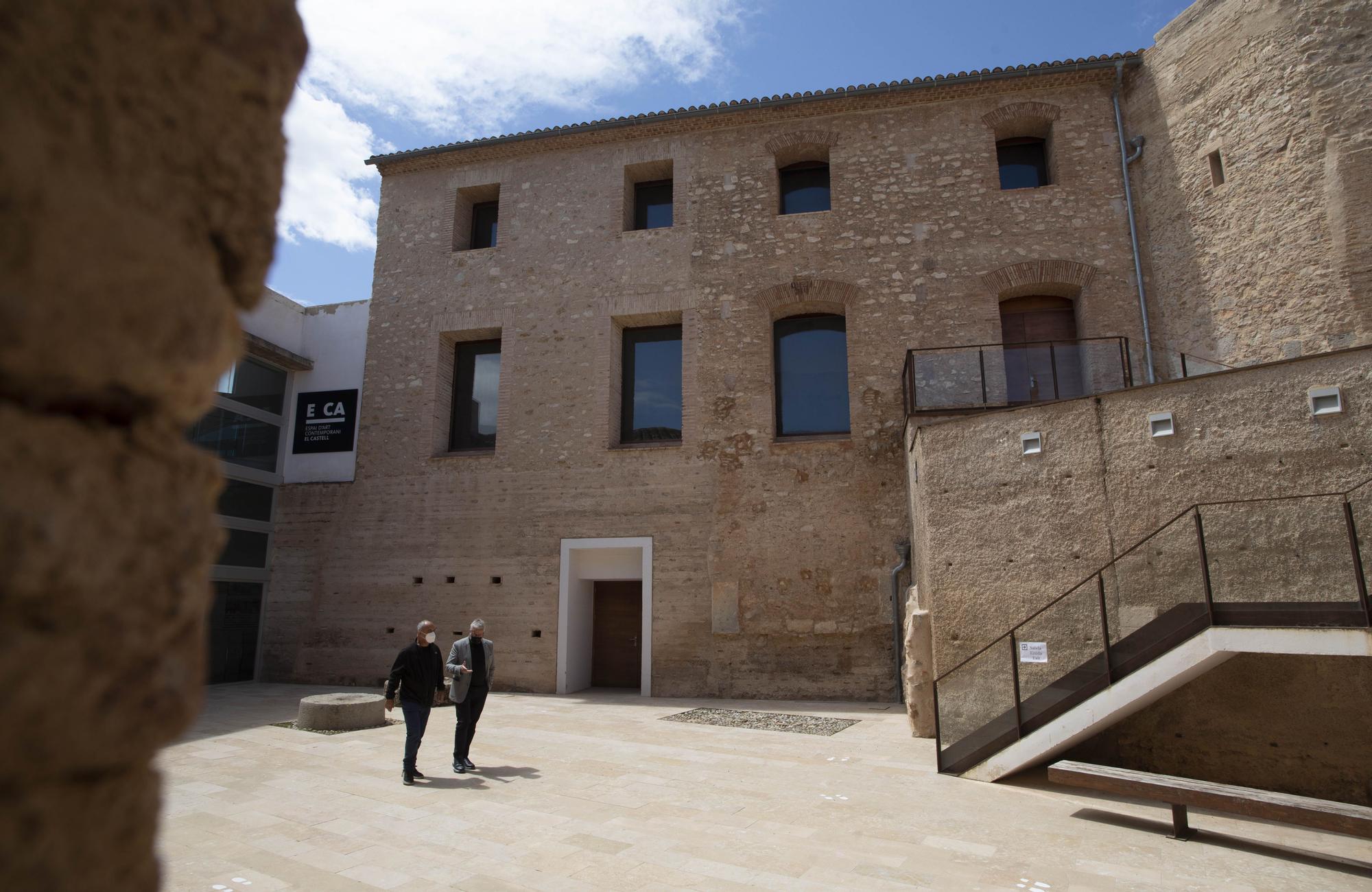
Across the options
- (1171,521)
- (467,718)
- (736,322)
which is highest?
(736,322)

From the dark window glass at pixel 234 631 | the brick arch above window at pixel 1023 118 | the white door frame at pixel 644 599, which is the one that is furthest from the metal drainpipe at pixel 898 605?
the dark window glass at pixel 234 631

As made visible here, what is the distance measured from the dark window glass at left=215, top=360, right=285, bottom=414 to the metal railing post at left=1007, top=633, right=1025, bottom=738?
1345 cm

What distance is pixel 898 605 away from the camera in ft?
38.2

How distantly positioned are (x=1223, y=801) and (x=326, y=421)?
14638 millimetres

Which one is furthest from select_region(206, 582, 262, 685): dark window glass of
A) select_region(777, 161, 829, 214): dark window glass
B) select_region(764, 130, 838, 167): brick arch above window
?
select_region(764, 130, 838, 167): brick arch above window

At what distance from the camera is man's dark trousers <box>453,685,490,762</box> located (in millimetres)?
7164

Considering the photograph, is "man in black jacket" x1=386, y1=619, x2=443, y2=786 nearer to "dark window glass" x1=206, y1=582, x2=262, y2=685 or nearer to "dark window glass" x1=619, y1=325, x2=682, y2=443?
"dark window glass" x1=619, y1=325, x2=682, y2=443

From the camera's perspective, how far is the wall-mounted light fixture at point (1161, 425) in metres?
7.48

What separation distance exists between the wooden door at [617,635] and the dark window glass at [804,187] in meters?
7.27

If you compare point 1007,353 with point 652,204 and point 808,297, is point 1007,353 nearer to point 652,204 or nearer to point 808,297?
point 808,297

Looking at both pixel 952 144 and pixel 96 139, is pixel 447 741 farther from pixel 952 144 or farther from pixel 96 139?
pixel 952 144

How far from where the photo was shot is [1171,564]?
645cm

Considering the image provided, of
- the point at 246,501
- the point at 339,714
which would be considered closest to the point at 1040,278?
the point at 339,714

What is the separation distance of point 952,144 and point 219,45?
13.7m
